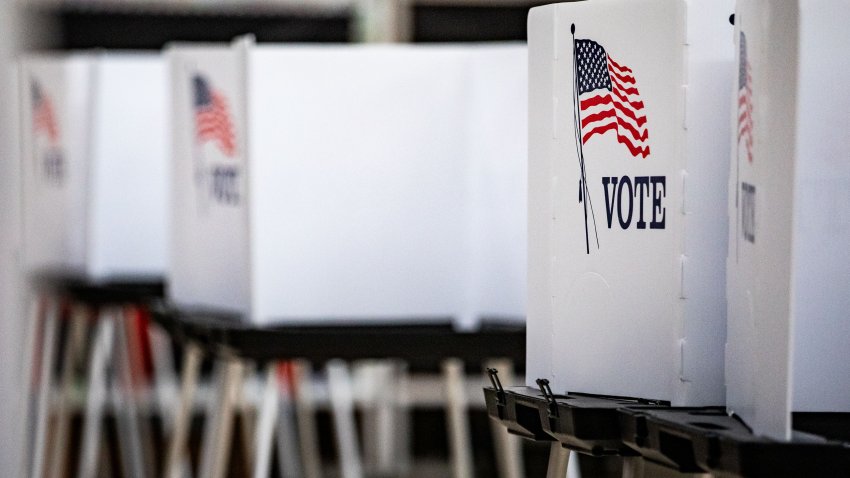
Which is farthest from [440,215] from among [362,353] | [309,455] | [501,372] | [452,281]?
[309,455]

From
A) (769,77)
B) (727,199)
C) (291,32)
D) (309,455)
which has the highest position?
(291,32)

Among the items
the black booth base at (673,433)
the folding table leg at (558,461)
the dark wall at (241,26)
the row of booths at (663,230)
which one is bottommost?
the folding table leg at (558,461)

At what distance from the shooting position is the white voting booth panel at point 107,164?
346cm

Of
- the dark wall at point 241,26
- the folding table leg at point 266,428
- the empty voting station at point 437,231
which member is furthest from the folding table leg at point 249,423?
the dark wall at point 241,26

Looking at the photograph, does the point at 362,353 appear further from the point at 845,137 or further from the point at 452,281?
the point at 845,137

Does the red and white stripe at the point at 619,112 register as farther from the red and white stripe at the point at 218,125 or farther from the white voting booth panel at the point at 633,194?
the red and white stripe at the point at 218,125

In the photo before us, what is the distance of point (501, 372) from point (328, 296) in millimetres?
592

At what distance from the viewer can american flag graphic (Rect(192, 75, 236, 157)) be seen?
8.24 feet

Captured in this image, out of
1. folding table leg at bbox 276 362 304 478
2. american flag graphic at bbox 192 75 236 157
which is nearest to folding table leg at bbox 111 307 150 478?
folding table leg at bbox 276 362 304 478

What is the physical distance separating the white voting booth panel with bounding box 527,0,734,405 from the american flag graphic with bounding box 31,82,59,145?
2175 mm

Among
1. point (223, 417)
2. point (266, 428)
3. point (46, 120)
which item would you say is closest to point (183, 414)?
point (266, 428)

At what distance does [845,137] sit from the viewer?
1398 mm

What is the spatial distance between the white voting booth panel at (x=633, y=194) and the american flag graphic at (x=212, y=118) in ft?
3.44

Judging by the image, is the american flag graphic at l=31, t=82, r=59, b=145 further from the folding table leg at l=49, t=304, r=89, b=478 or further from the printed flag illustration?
the printed flag illustration
